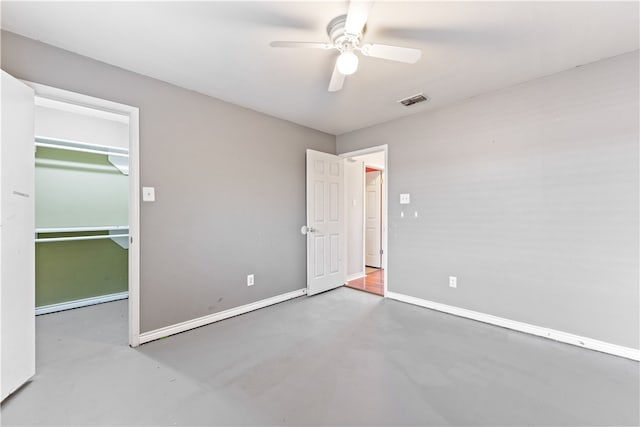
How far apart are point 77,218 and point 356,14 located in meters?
3.89

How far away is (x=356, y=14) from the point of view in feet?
4.69

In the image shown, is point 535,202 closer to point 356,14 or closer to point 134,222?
point 356,14

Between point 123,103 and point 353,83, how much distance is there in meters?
2.05

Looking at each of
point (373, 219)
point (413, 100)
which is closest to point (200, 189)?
point (413, 100)

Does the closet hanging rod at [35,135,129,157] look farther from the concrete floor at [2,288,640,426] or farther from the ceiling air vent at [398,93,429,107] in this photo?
the ceiling air vent at [398,93,429,107]

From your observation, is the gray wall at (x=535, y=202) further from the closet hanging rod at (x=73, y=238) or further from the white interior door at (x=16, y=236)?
the closet hanging rod at (x=73, y=238)

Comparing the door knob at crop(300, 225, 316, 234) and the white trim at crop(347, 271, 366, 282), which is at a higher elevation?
the door knob at crop(300, 225, 316, 234)

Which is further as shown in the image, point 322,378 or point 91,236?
Result: point 91,236

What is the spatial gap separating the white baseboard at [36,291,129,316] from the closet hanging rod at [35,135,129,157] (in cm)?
183

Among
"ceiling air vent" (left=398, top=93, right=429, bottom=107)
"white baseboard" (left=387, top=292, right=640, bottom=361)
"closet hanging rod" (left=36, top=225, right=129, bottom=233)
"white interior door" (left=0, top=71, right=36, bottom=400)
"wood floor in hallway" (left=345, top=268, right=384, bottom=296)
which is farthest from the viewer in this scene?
"wood floor in hallway" (left=345, top=268, right=384, bottom=296)

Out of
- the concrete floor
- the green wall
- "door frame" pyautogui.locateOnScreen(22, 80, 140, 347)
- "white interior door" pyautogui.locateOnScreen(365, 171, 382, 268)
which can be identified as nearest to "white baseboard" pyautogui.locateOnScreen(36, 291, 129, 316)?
the green wall

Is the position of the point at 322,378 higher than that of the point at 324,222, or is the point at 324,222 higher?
→ the point at 324,222

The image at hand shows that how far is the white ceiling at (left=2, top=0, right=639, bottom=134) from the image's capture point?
65.1 inches

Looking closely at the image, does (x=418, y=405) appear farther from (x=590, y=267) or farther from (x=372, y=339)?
(x=590, y=267)
